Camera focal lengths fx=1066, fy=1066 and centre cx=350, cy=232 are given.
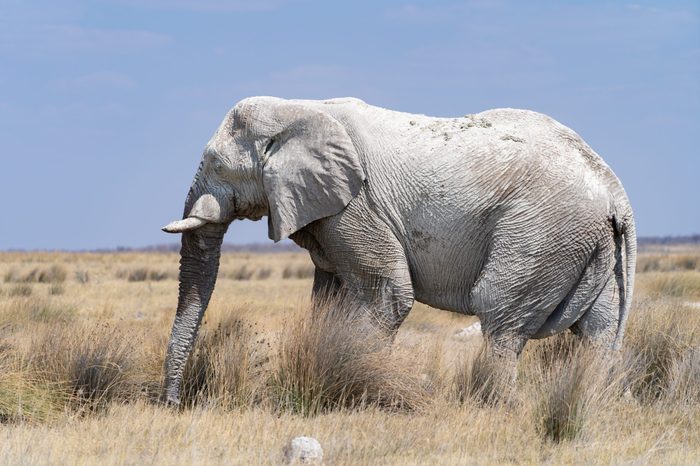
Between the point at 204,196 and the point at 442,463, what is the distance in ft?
11.5

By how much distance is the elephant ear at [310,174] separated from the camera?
9.27 metres

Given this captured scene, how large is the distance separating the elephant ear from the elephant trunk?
0.64 m

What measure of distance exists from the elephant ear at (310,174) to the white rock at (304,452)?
249 centimetres

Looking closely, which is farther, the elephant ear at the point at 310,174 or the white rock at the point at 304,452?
the elephant ear at the point at 310,174

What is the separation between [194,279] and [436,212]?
7.59 ft

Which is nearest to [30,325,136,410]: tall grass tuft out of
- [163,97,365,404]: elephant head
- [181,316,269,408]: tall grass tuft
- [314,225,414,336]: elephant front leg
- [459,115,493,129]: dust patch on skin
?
[163,97,365,404]: elephant head

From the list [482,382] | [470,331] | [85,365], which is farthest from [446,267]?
[470,331]

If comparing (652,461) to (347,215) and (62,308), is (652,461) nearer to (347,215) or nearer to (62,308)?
(347,215)

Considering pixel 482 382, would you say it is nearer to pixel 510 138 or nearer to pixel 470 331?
pixel 510 138

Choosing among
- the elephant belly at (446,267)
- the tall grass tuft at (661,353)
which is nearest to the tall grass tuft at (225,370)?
the elephant belly at (446,267)

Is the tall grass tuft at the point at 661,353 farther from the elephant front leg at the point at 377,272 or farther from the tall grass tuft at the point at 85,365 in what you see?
the tall grass tuft at the point at 85,365

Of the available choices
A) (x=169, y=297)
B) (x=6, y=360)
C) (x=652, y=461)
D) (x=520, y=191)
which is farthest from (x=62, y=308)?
(x=652, y=461)

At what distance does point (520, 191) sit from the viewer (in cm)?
905

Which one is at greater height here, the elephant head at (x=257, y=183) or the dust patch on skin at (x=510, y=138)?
the dust patch on skin at (x=510, y=138)
